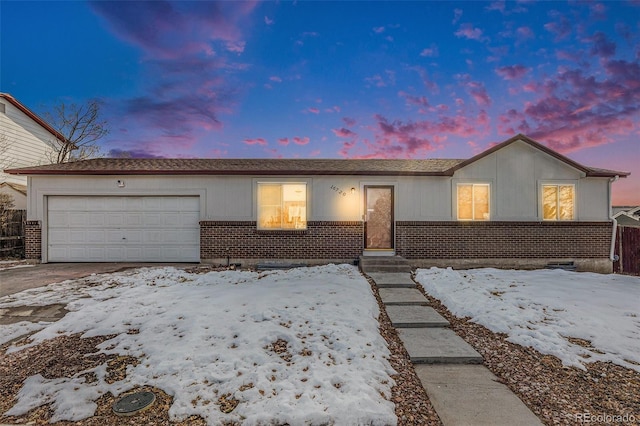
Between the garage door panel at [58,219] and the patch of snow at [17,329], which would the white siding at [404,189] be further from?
the patch of snow at [17,329]

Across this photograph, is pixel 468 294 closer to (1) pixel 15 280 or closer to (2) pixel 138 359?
(2) pixel 138 359

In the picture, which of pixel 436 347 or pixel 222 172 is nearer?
pixel 436 347

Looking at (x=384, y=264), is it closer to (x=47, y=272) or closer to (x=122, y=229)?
(x=122, y=229)

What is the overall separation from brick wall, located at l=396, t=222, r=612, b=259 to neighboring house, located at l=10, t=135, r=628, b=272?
34 millimetres

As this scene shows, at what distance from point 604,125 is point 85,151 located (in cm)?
2855

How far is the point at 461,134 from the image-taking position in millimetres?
13938

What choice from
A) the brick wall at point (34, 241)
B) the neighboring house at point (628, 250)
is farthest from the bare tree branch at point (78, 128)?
the neighboring house at point (628, 250)

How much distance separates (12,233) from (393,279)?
14008 mm

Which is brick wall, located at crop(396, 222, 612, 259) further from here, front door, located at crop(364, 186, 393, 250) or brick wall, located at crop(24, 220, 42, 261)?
brick wall, located at crop(24, 220, 42, 261)

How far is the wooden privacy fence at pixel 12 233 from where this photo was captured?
34.0 feet

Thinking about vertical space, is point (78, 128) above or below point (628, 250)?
above

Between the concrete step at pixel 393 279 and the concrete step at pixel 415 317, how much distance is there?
1.29 meters

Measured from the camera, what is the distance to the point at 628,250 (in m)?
9.27

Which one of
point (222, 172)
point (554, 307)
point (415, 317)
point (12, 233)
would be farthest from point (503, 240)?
point (12, 233)
